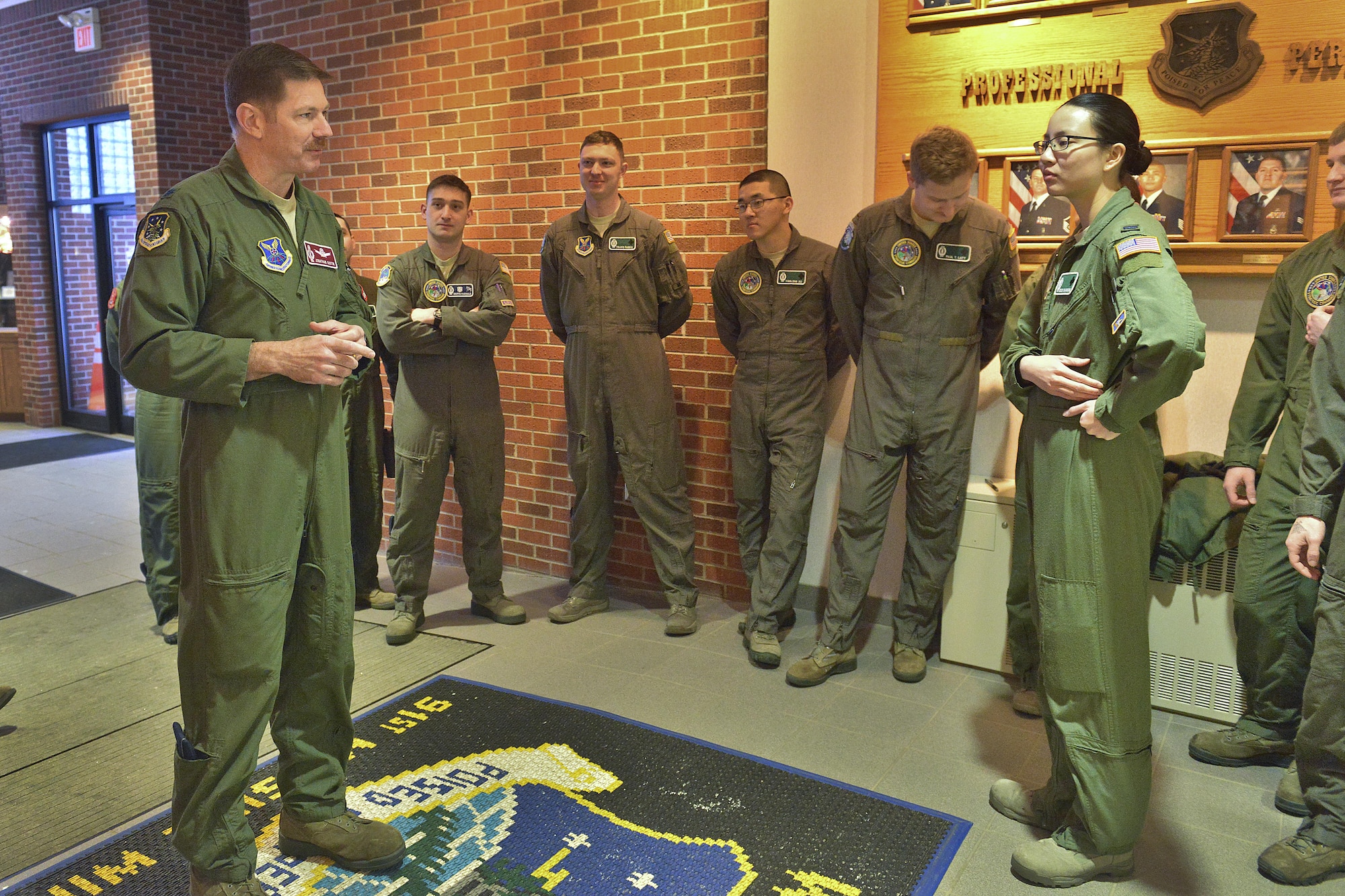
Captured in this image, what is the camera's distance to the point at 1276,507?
9.06ft

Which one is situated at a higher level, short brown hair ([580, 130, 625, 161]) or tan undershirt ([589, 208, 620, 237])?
short brown hair ([580, 130, 625, 161])

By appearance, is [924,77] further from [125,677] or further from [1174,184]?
[125,677]

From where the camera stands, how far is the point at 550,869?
2348 mm

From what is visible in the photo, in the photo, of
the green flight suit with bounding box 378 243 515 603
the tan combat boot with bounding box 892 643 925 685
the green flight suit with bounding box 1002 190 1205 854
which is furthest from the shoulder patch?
the green flight suit with bounding box 378 243 515 603

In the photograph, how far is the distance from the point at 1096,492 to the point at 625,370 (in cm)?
222

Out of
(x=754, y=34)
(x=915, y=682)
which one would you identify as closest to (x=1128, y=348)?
(x=915, y=682)

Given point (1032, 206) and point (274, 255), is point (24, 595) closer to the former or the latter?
point (274, 255)

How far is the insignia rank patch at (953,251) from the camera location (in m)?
3.32

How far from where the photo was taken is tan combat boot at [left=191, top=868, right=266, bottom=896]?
2.08 metres

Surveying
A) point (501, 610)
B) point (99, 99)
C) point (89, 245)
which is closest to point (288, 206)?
point (501, 610)

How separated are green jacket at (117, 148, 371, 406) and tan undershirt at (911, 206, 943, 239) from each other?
6.65 ft

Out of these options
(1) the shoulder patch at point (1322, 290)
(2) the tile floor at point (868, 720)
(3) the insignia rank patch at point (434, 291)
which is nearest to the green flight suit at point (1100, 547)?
(2) the tile floor at point (868, 720)

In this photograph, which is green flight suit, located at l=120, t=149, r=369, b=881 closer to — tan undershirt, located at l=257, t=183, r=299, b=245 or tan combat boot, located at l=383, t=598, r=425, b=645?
tan undershirt, located at l=257, t=183, r=299, b=245

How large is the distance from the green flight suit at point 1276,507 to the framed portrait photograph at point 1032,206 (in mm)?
774
